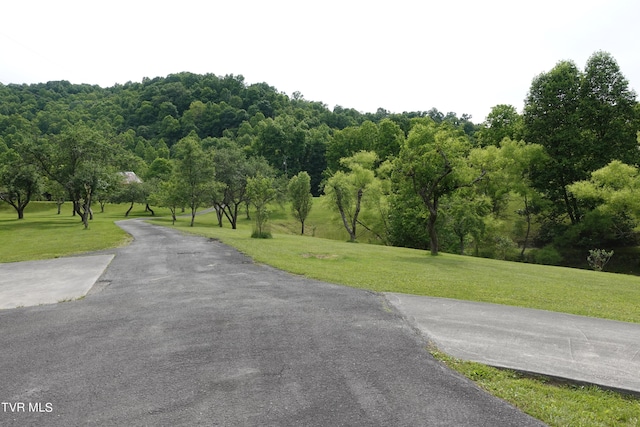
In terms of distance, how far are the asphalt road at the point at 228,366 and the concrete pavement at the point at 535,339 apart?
865 millimetres

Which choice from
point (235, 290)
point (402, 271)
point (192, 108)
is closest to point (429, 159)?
point (402, 271)

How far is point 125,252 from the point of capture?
19.2 meters

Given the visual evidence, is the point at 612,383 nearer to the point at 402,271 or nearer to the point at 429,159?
the point at 402,271

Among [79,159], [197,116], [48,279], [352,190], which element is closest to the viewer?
[48,279]

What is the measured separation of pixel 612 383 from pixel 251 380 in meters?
5.65

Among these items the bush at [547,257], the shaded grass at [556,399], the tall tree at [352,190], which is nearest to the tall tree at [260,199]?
the tall tree at [352,190]

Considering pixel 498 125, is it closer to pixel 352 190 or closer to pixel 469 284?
pixel 352 190

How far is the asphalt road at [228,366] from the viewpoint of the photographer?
473 centimetres

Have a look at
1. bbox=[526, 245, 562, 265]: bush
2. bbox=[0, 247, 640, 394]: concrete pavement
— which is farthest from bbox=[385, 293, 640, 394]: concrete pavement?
bbox=[526, 245, 562, 265]: bush

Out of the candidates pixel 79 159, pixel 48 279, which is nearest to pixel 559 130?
pixel 48 279

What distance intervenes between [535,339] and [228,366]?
6184mm

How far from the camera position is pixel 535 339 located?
7539 mm

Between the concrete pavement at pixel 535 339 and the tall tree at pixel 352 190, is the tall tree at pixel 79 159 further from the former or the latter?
the concrete pavement at pixel 535 339

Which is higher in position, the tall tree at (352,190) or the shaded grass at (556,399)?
the tall tree at (352,190)
